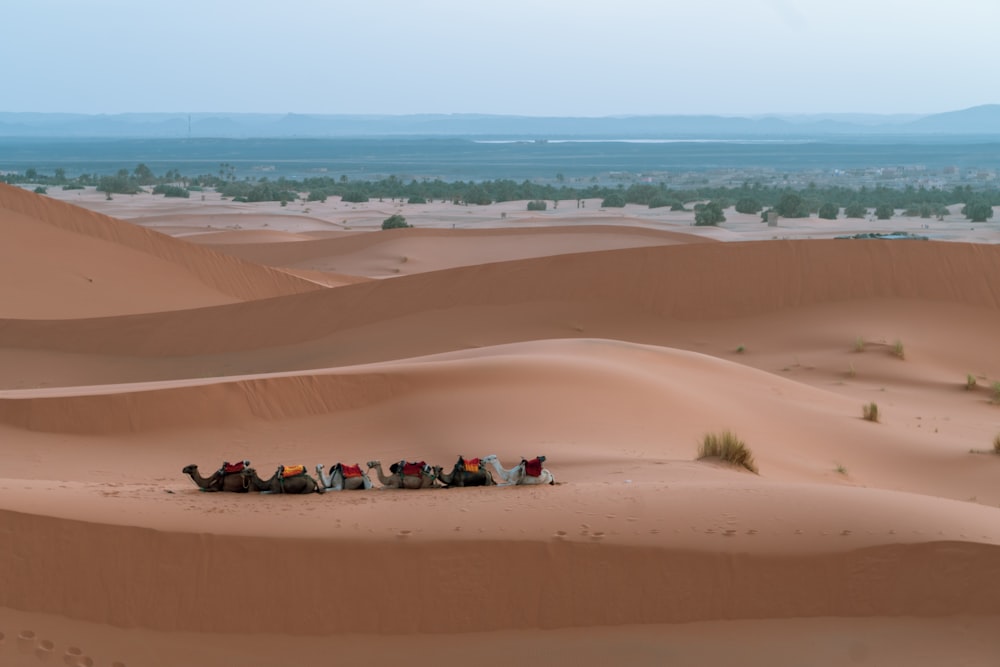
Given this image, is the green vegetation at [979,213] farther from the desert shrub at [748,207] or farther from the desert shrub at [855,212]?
the desert shrub at [748,207]

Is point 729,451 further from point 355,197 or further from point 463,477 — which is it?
point 355,197

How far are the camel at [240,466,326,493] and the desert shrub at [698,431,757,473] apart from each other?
169 inches

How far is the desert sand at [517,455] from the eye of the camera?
A: 21.9 feet

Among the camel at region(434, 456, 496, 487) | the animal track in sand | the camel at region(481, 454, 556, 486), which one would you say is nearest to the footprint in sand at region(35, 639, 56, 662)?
the animal track in sand

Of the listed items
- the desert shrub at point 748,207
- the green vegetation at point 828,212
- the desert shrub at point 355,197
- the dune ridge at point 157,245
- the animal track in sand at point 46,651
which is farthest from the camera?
the desert shrub at point 355,197

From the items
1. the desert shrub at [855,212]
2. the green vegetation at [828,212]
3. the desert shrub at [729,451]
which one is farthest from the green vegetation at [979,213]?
the desert shrub at [729,451]

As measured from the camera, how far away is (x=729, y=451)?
1123 centimetres

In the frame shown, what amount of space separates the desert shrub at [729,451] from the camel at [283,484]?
429cm

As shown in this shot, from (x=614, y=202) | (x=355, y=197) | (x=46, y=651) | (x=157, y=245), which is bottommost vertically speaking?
(x=355, y=197)

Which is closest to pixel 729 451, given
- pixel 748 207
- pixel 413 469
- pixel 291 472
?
pixel 413 469

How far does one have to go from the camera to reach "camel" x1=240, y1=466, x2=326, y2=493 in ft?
27.4

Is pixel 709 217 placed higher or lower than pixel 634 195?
lower

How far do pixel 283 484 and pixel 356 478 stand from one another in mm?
571

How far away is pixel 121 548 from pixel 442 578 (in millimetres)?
1890
